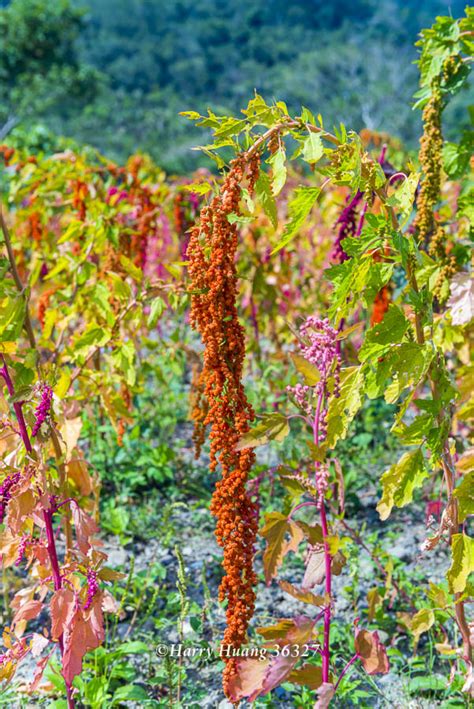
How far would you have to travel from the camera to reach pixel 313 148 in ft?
4.06

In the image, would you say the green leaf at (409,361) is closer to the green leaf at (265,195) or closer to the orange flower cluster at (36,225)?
the green leaf at (265,195)

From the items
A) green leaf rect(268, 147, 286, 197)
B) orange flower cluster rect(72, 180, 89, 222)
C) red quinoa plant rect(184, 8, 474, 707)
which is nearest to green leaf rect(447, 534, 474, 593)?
red quinoa plant rect(184, 8, 474, 707)

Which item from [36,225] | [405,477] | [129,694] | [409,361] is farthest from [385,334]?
[36,225]

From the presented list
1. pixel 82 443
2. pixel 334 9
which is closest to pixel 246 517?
pixel 82 443

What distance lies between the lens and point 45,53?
33.2 m

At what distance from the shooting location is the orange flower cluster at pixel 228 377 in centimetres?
128

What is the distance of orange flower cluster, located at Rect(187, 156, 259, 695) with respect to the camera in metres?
1.28

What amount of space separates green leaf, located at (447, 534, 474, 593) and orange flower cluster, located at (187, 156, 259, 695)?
14.9 inches

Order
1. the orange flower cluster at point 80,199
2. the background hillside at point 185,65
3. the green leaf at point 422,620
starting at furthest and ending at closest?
the background hillside at point 185,65, the orange flower cluster at point 80,199, the green leaf at point 422,620

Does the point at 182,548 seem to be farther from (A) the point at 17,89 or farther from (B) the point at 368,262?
(A) the point at 17,89

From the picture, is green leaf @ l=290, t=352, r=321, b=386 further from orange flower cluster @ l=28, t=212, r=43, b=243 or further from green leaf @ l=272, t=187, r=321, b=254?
orange flower cluster @ l=28, t=212, r=43, b=243

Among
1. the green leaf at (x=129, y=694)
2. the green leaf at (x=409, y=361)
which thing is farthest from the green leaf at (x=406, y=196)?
the green leaf at (x=129, y=694)

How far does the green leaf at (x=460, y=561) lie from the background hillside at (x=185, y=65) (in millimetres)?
22831

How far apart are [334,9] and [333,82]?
35.8 m
